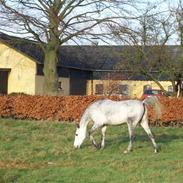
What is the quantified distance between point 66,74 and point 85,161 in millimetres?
42897

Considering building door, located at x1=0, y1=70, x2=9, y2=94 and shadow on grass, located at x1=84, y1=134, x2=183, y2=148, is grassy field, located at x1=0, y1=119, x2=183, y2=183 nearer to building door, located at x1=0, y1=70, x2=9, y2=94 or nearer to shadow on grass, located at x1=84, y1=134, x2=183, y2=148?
shadow on grass, located at x1=84, y1=134, x2=183, y2=148

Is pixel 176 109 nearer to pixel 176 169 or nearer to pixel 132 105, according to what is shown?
pixel 132 105

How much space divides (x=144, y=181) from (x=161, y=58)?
2673 centimetres

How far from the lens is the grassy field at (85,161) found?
1085cm

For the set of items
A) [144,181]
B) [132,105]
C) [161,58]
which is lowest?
[144,181]

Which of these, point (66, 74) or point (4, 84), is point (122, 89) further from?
point (4, 84)

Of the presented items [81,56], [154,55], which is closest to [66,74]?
[81,56]

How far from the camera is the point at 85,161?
13.2 meters

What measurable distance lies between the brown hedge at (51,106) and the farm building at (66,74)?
11.2m

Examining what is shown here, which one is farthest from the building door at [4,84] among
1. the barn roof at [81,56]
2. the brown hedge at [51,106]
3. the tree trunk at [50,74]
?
the brown hedge at [51,106]

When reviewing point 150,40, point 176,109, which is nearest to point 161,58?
point 150,40

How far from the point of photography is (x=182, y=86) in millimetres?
37688

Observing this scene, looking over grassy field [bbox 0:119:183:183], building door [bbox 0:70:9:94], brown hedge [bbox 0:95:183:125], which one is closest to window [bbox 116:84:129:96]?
building door [bbox 0:70:9:94]

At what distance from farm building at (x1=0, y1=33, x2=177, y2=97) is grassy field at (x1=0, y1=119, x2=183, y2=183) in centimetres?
2225
